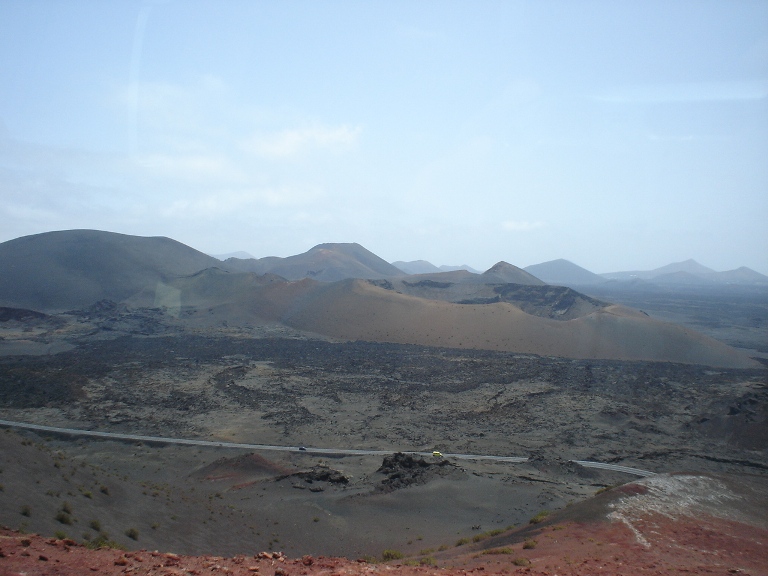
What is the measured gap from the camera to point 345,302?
208 feet

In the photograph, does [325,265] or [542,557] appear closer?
[542,557]

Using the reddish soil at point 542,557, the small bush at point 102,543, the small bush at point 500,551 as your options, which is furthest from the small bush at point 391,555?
the small bush at point 102,543

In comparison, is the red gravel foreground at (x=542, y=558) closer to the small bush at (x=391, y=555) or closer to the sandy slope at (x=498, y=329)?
the small bush at (x=391, y=555)

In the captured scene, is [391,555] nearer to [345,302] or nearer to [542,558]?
[542,558]

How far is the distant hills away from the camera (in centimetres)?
5047

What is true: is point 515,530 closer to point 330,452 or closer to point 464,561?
point 464,561

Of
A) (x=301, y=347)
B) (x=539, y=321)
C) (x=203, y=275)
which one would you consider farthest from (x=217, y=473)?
(x=203, y=275)

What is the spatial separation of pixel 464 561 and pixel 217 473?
1172 cm

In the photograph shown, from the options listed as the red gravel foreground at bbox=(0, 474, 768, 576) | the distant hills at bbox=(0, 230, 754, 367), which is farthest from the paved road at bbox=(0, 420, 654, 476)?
the distant hills at bbox=(0, 230, 754, 367)

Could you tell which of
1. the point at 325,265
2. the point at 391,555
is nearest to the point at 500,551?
the point at 391,555

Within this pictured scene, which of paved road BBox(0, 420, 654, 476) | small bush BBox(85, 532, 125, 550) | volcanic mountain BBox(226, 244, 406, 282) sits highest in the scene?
volcanic mountain BBox(226, 244, 406, 282)

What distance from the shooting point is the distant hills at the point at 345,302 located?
5047 cm

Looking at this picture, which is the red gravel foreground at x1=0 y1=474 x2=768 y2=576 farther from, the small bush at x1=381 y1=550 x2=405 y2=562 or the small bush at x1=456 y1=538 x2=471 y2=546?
the small bush at x1=381 y1=550 x2=405 y2=562

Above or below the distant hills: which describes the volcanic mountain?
above
